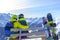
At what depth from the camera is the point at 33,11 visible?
1954mm

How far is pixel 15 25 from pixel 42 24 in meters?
0.28

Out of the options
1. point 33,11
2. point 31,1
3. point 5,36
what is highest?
point 31,1

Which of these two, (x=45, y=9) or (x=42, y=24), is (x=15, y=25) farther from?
(x=45, y=9)

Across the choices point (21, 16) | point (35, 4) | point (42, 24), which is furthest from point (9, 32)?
point (35, 4)

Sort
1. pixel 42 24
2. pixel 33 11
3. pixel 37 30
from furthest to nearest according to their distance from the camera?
pixel 33 11, pixel 42 24, pixel 37 30

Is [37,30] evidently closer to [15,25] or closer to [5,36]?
[15,25]

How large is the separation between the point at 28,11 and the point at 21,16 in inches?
10.0

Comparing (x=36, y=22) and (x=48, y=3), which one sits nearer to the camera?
(x=36, y=22)

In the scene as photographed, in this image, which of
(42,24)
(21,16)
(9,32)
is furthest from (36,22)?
(9,32)

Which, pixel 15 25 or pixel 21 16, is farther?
pixel 21 16

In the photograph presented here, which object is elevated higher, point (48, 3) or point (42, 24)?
point (48, 3)

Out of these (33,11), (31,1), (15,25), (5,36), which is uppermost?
(31,1)

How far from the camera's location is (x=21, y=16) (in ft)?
5.74

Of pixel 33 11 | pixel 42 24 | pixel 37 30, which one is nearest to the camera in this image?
pixel 37 30
